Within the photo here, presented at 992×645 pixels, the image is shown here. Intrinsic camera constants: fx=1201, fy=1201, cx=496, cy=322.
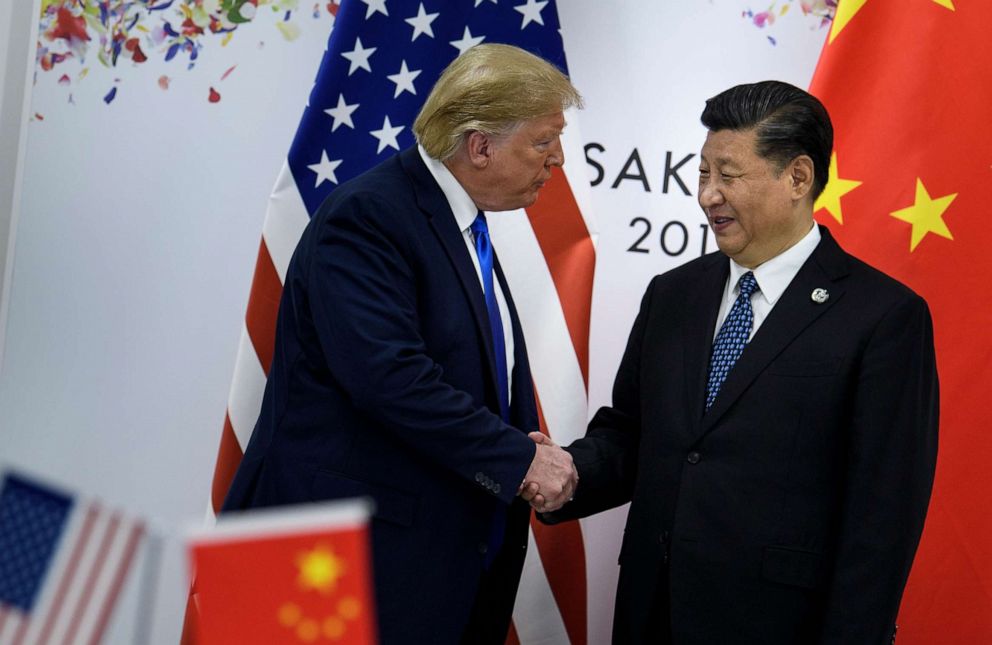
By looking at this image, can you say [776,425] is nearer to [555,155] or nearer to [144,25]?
[555,155]

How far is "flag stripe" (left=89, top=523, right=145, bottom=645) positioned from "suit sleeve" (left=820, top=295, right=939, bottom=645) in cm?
124

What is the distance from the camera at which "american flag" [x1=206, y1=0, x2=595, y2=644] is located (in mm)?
2631

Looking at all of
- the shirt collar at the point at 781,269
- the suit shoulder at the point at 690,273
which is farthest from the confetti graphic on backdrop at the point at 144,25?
the shirt collar at the point at 781,269

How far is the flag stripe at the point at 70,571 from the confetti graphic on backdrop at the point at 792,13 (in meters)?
2.43

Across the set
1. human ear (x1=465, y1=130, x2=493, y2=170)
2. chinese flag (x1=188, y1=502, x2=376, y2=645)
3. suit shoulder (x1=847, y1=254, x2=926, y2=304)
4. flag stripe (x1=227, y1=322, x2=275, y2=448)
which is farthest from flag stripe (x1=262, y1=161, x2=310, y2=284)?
chinese flag (x1=188, y1=502, x2=376, y2=645)

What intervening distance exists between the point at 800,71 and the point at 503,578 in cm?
154

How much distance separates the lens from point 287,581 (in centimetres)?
98

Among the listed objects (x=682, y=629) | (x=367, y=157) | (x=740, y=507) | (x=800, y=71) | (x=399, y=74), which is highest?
(x=800, y=71)

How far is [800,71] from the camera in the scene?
118 inches

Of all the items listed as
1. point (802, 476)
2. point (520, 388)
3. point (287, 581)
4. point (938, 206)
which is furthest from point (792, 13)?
point (287, 581)

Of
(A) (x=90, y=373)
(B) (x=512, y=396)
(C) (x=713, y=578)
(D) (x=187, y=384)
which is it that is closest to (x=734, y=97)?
(B) (x=512, y=396)

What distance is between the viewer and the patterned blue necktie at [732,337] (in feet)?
6.65

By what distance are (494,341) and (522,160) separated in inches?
13.2

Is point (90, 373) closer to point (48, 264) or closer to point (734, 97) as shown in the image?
point (48, 264)
